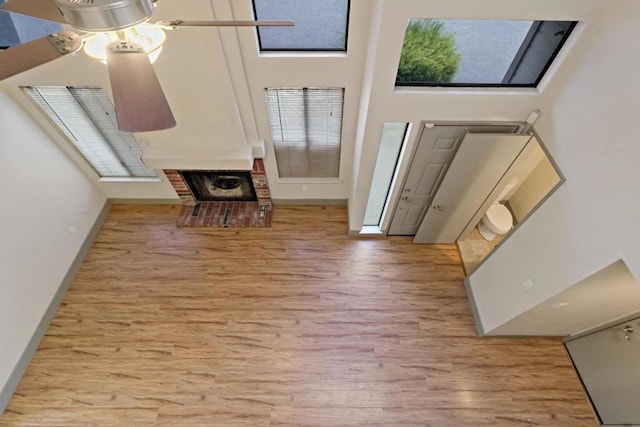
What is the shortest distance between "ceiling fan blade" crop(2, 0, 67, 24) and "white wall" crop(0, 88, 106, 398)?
2635 millimetres

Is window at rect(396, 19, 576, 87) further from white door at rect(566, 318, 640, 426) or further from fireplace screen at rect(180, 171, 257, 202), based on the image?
fireplace screen at rect(180, 171, 257, 202)

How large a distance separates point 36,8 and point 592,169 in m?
3.04

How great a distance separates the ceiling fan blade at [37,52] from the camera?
1158 millimetres

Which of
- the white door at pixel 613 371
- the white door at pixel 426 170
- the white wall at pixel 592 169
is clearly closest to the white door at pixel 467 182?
the white door at pixel 426 170

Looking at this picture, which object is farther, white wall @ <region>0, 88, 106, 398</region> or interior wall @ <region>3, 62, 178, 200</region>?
white wall @ <region>0, 88, 106, 398</region>

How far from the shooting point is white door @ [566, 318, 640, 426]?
272cm

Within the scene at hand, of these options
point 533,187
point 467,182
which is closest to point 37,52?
point 467,182

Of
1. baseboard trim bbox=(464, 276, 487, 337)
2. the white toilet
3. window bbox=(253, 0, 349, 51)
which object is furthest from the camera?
the white toilet

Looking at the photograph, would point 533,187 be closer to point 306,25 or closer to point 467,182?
point 467,182

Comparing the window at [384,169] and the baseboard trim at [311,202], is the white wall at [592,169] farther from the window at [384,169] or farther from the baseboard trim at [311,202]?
the baseboard trim at [311,202]

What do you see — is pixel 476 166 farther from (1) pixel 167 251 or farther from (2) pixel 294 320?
(1) pixel 167 251

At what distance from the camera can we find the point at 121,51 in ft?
3.70

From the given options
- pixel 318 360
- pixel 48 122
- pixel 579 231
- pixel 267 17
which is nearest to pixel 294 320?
pixel 318 360

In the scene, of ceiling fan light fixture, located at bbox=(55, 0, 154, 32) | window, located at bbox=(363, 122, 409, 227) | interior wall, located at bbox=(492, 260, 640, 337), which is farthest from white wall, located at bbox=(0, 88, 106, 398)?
interior wall, located at bbox=(492, 260, 640, 337)
